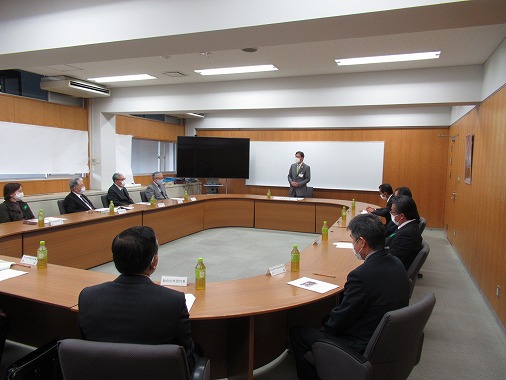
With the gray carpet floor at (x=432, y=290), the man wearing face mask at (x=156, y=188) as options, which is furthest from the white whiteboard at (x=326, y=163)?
the man wearing face mask at (x=156, y=188)

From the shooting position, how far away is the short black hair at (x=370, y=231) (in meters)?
1.93

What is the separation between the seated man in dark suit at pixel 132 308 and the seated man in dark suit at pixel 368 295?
0.81 meters

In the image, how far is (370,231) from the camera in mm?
1937

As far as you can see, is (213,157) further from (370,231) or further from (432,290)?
(370,231)

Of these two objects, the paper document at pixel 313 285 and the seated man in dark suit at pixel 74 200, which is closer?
the paper document at pixel 313 285

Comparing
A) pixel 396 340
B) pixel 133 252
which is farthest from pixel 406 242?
pixel 133 252

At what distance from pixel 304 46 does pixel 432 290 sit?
130 inches

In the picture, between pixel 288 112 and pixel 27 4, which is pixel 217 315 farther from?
pixel 288 112

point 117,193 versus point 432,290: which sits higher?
point 117,193

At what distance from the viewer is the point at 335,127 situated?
858 cm

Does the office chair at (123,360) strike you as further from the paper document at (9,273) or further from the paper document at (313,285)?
the paper document at (9,273)

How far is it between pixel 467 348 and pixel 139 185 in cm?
713

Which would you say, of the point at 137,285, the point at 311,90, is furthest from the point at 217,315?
the point at 311,90

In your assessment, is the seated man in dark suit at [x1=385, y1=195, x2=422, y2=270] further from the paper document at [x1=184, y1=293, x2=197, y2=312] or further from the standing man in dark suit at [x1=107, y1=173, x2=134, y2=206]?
the standing man in dark suit at [x1=107, y1=173, x2=134, y2=206]
